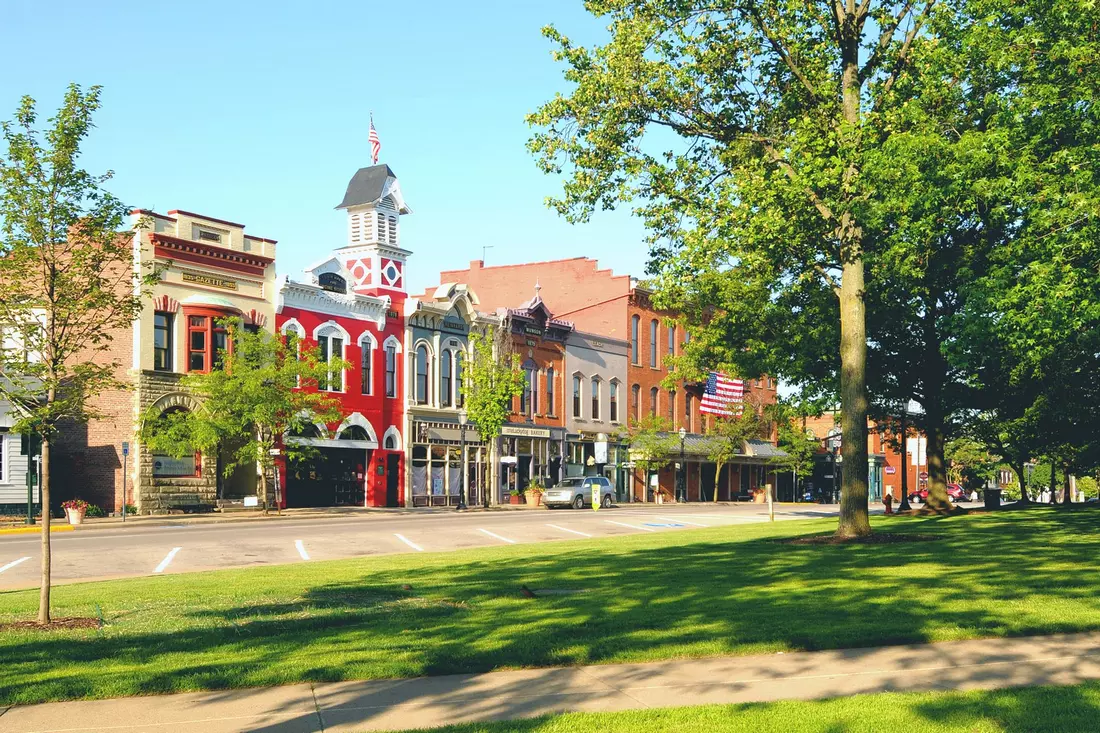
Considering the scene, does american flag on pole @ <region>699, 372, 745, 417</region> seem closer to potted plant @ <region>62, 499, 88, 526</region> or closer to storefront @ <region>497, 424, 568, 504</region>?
storefront @ <region>497, 424, 568, 504</region>

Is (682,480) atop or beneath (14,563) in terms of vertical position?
beneath

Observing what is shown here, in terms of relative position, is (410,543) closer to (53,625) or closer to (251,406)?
(53,625)

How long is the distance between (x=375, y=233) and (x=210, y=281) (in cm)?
1158

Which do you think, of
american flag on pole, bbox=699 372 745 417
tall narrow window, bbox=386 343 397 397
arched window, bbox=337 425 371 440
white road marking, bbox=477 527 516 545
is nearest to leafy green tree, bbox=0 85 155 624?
white road marking, bbox=477 527 516 545

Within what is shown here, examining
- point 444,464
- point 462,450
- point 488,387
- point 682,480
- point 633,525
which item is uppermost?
point 488,387

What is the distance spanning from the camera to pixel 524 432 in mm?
62344

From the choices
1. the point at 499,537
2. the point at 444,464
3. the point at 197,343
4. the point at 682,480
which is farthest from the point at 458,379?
the point at 499,537

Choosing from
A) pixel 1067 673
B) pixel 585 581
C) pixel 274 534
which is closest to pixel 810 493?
pixel 274 534

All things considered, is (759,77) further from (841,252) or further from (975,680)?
(975,680)

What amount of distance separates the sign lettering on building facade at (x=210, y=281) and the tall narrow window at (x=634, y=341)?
1245 inches

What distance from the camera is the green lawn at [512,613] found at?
345 inches

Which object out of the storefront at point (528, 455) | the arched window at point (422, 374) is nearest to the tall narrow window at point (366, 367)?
the arched window at point (422, 374)

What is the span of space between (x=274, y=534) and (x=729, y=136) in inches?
568

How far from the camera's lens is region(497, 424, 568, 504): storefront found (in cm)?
6134
